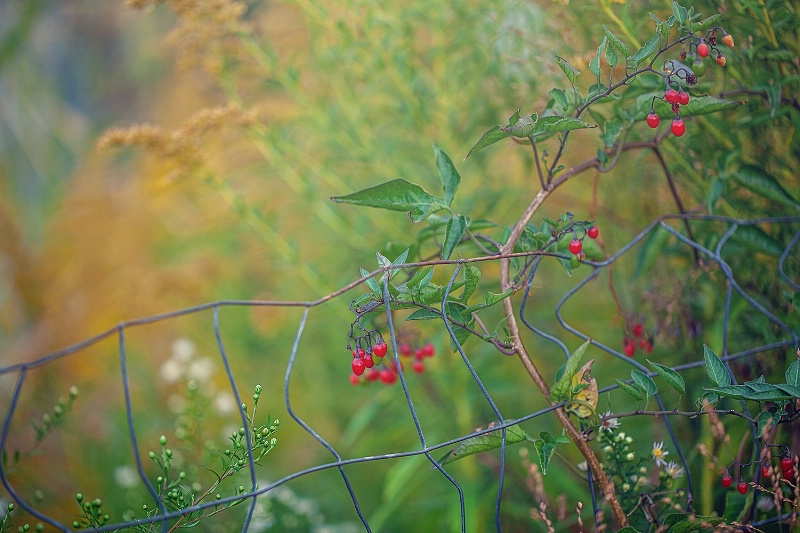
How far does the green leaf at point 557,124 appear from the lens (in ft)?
2.36

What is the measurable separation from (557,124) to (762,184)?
0.49 m

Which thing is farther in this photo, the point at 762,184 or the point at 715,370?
the point at 762,184

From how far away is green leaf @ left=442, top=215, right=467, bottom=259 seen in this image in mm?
788

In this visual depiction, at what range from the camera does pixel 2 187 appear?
2.44 meters

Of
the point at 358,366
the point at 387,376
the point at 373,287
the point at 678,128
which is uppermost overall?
the point at 678,128

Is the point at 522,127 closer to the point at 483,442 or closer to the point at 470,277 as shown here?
the point at 470,277

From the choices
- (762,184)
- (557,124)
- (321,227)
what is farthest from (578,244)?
(321,227)

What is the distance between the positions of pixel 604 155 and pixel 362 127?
906mm

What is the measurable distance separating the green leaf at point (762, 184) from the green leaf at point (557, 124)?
0.43 metres

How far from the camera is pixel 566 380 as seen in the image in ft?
2.49

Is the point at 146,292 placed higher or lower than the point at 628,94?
lower

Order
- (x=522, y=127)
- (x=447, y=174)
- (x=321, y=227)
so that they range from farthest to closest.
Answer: (x=321, y=227) < (x=447, y=174) < (x=522, y=127)

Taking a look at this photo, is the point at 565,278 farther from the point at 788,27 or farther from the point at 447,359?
the point at 788,27

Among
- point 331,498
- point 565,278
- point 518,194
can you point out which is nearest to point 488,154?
point 518,194
